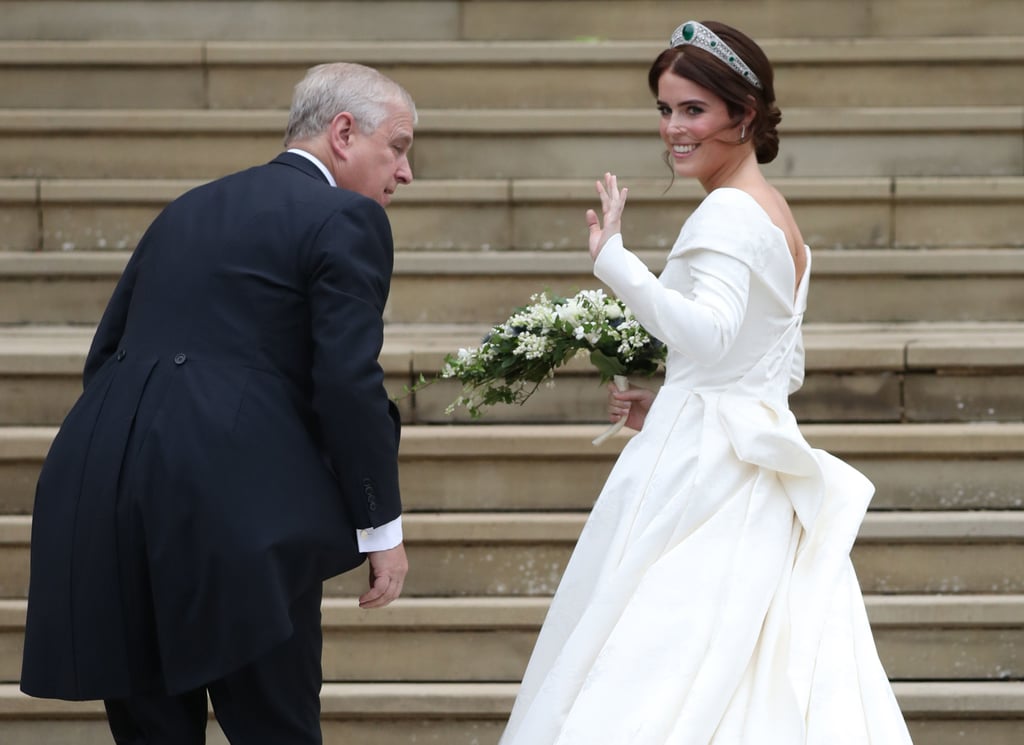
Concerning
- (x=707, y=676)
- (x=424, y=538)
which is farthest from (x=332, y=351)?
(x=424, y=538)

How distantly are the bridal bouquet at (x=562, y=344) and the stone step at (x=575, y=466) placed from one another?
4.48 feet

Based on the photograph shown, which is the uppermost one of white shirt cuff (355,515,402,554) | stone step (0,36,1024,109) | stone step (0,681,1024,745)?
stone step (0,36,1024,109)

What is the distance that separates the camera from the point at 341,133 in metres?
2.94

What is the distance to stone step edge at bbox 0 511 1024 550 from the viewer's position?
441 cm

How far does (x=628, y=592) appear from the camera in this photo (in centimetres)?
286

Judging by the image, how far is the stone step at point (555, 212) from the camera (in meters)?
5.62

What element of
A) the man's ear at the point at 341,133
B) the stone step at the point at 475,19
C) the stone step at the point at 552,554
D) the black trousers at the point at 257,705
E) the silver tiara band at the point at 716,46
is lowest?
the stone step at the point at 552,554

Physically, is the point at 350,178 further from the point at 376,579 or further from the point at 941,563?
the point at 941,563

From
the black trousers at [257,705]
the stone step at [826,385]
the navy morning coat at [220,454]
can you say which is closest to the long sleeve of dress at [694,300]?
the navy morning coat at [220,454]

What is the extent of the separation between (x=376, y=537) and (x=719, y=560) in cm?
71

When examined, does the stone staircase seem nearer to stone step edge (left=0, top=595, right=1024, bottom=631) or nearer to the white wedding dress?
stone step edge (left=0, top=595, right=1024, bottom=631)

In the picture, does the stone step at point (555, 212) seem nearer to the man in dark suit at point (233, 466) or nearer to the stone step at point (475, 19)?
the stone step at point (475, 19)

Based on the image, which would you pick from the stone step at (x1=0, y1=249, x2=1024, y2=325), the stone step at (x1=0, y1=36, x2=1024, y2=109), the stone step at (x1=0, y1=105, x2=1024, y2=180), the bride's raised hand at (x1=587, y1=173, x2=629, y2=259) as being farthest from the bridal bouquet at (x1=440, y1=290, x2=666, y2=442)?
the stone step at (x1=0, y1=36, x2=1024, y2=109)

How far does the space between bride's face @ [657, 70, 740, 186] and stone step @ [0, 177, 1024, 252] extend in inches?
104
